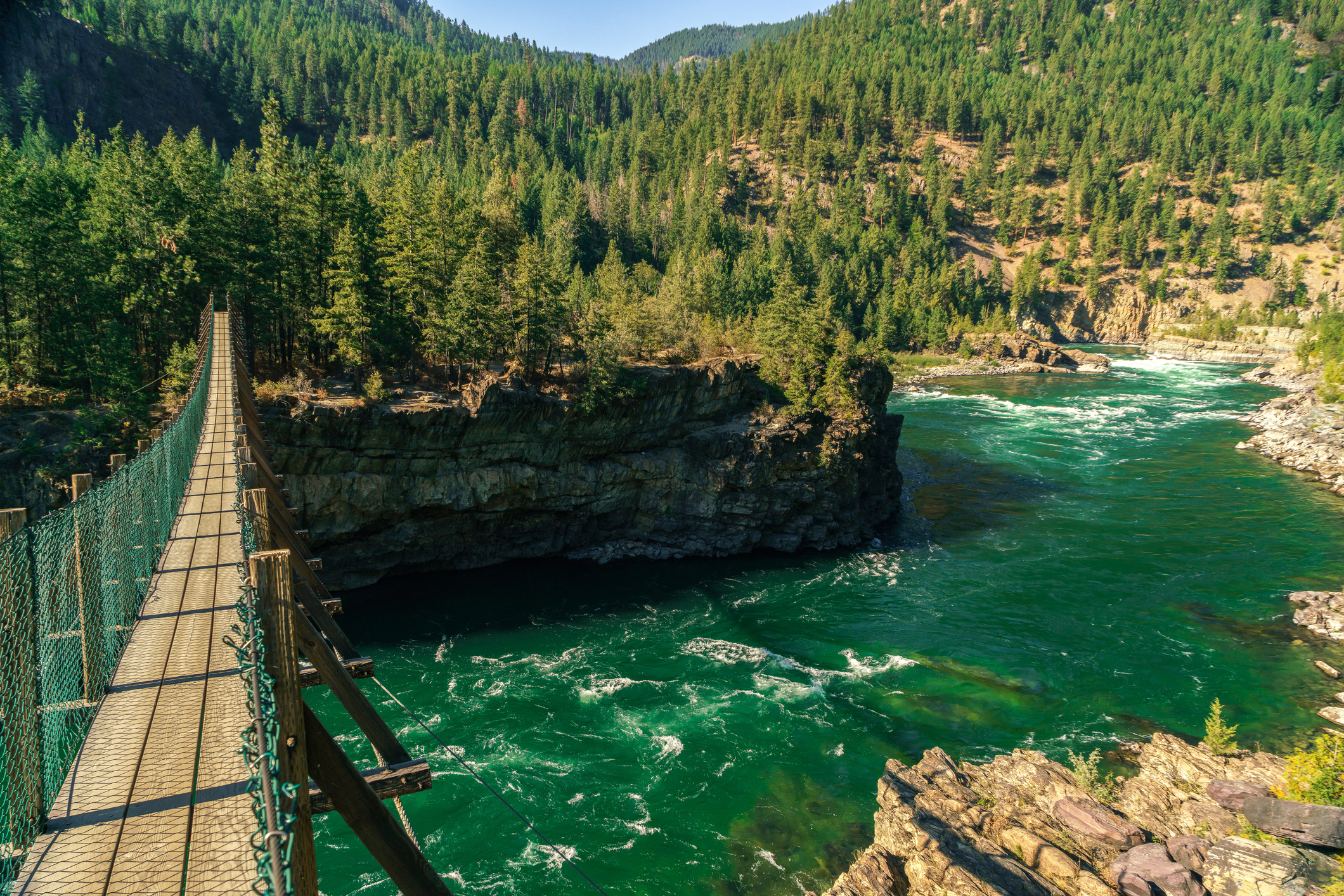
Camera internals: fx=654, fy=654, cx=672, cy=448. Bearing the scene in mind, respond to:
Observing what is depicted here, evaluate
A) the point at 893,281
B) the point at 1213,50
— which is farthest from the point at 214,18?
the point at 1213,50

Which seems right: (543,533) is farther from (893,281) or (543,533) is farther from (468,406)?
(893,281)

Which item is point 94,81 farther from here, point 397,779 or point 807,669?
point 397,779

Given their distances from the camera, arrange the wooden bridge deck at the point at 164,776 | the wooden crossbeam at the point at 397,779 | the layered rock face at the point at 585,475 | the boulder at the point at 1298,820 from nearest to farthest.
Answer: the wooden bridge deck at the point at 164,776
the wooden crossbeam at the point at 397,779
the boulder at the point at 1298,820
the layered rock face at the point at 585,475

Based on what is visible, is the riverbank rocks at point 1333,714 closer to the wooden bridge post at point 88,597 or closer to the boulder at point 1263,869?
the boulder at point 1263,869

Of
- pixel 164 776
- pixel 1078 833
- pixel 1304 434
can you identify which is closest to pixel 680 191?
pixel 1304 434

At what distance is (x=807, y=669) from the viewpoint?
24.2m

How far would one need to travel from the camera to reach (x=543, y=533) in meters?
34.1

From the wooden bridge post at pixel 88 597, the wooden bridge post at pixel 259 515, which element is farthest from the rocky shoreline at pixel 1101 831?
the wooden bridge post at pixel 88 597

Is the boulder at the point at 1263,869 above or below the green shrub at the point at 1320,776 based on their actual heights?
below

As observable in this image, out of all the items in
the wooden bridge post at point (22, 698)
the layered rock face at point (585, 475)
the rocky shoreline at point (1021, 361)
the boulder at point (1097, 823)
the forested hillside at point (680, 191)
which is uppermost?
the forested hillside at point (680, 191)

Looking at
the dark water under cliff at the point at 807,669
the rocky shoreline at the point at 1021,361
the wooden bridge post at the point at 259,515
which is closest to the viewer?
the wooden bridge post at the point at 259,515

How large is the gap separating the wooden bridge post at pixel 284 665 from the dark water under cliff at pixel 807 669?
46.0 ft

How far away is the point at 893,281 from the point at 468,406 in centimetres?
8677

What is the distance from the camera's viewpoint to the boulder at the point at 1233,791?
1512cm
